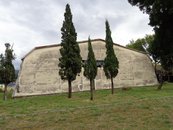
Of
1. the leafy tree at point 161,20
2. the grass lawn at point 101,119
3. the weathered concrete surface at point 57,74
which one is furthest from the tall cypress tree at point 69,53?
the grass lawn at point 101,119

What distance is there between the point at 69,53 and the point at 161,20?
1032 centimetres

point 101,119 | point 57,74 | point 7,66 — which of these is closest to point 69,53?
point 7,66

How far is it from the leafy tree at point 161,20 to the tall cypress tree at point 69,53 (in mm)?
7732

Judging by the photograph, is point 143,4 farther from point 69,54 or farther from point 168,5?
point 69,54

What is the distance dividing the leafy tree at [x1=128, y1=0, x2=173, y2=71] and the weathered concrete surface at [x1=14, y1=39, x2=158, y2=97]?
6.24 meters

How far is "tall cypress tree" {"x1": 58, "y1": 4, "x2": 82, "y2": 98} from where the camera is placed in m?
32.2

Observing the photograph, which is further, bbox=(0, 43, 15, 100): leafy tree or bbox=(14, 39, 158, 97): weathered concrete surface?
bbox=(14, 39, 158, 97): weathered concrete surface

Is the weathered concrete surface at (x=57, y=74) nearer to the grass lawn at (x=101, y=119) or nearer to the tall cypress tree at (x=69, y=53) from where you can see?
the tall cypress tree at (x=69, y=53)

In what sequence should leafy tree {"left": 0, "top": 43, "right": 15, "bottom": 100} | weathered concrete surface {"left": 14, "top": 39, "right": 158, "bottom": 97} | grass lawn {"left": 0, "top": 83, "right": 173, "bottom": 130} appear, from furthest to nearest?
weathered concrete surface {"left": 14, "top": 39, "right": 158, "bottom": 97}, leafy tree {"left": 0, "top": 43, "right": 15, "bottom": 100}, grass lawn {"left": 0, "top": 83, "right": 173, "bottom": 130}

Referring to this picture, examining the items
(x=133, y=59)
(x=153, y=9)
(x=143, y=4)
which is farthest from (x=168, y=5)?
(x=133, y=59)

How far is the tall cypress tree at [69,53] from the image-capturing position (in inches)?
1267

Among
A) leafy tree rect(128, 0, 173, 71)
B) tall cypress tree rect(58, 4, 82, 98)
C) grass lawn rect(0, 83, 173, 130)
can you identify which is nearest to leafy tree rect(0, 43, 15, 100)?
tall cypress tree rect(58, 4, 82, 98)

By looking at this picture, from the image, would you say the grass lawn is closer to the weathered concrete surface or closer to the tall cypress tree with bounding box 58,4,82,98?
the tall cypress tree with bounding box 58,4,82,98

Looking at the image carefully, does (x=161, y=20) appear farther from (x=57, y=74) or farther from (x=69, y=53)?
(x=57, y=74)
